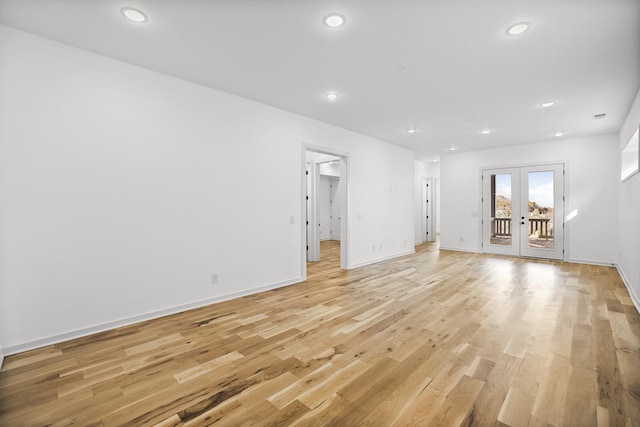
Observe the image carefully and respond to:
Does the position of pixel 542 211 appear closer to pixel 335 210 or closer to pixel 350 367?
pixel 335 210

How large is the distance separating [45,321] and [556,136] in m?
9.12

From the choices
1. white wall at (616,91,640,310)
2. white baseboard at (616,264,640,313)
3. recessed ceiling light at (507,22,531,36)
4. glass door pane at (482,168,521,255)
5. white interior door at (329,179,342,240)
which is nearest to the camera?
recessed ceiling light at (507,22,531,36)

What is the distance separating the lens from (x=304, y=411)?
6.01ft

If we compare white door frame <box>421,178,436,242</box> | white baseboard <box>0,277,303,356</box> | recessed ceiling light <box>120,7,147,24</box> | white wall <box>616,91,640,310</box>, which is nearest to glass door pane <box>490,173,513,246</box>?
white wall <box>616,91,640,310</box>

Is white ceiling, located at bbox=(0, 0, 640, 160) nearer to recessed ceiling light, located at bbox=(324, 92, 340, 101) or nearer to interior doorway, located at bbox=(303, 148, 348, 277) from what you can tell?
recessed ceiling light, located at bbox=(324, 92, 340, 101)

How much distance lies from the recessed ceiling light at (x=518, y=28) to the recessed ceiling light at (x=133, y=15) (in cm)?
316

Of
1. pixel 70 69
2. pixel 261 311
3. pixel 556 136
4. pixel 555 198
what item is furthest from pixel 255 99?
pixel 555 198

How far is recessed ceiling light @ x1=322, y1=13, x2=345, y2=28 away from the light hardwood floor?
2.88 meters

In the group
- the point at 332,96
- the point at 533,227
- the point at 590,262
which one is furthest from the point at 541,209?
the point at 332,96

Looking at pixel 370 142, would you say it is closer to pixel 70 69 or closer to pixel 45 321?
pixel 70 69

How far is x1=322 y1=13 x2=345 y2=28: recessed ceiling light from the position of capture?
7.83 feet

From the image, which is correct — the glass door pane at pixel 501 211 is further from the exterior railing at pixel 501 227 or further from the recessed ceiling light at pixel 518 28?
the recessed ceiling light at pixel 518 28

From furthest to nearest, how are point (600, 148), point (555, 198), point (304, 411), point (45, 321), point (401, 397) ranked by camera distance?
point (555, 198) < point (600, 148) < point (45, 321) < point (401, 397) < point (304, 411)

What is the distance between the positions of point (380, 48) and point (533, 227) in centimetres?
666
